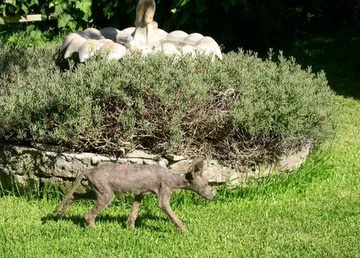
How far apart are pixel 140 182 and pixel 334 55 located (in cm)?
737

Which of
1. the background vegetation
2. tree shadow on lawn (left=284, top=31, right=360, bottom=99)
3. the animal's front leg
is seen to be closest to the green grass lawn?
the background vegetation

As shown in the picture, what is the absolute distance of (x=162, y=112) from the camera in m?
6.27

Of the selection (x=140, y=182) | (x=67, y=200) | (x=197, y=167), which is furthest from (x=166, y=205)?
(x=67, y=200)

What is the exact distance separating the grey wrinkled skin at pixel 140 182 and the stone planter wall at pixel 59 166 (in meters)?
0.62

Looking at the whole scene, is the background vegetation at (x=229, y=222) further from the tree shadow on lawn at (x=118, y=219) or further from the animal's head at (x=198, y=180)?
the animal's head at (x=198, y=180)

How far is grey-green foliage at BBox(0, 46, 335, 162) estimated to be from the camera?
6180 millimetres

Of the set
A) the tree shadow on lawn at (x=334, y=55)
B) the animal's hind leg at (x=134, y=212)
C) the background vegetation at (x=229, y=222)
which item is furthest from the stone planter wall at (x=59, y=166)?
the tree shadow on lawn at (x=334, y=55)

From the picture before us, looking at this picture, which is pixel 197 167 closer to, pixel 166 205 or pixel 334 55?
pixel 166 205

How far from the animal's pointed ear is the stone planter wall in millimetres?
692

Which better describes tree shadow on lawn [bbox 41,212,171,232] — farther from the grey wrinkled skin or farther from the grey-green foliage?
the grey-green foliage

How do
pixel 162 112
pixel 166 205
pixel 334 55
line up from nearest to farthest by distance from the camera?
pixel 166 205 < pixel 162 112 < pixel 334 55

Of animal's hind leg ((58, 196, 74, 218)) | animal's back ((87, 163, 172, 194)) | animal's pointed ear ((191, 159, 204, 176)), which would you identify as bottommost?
animal's hind leg ((58, 196, 74, 218))

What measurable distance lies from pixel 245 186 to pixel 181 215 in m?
0.76

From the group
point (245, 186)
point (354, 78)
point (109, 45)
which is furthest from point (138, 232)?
point (354, 78)
